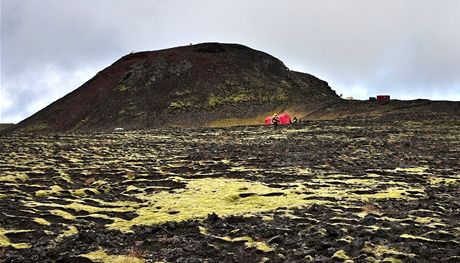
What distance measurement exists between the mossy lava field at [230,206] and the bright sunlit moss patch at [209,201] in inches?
1.5

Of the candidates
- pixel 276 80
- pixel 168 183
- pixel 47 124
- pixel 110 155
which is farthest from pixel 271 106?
pixel 168 183

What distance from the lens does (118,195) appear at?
693 inches

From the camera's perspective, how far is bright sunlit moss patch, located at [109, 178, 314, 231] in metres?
14.1

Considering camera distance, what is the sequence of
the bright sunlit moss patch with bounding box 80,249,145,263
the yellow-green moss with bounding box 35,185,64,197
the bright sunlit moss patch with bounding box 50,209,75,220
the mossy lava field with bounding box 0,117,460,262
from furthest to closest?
the yellow-green moss with bounding box 35,185,64,197 < the bright sunlit moss patch with bounding box 50,209,75,220 < the mossy lava field with bounding box 0,117,460,262 < the bright sunlit moss patch with bounding box 80,249,145,263

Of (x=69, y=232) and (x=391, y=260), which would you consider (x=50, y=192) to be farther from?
(x=391, y=260)

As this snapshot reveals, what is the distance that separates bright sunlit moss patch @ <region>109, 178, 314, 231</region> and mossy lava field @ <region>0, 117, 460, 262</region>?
0.04m

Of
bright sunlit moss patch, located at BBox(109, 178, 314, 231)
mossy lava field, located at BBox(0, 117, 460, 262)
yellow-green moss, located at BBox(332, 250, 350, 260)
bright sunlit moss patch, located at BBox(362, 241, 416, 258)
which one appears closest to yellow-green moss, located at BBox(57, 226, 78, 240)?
mossy lava field, located at BBox(0, 117, 460, 262)

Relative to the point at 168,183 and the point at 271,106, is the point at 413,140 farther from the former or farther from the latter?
the point at 271,106

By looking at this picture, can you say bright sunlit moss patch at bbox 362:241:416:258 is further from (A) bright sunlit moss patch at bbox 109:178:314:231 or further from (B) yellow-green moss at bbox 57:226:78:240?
(B) yellow-green moss at bbox 57:226:78:240

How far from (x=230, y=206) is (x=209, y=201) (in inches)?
41.0

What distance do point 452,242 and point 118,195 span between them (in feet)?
38.1

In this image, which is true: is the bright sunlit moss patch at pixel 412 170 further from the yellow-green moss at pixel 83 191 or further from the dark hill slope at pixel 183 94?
the dark hill slope at pixel 183 94

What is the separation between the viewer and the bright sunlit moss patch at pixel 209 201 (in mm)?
14117

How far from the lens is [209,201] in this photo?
16.1 metres
